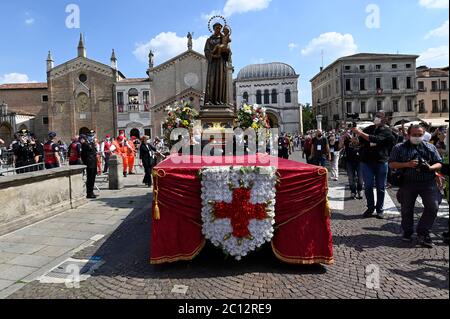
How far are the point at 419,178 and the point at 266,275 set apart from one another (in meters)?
2.87

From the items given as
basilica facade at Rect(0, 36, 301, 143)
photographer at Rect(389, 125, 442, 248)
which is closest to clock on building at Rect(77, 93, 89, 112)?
basilica facade at Rect(0, 36, 301, 143)

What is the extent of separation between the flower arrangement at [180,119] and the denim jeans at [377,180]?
13.8 ft

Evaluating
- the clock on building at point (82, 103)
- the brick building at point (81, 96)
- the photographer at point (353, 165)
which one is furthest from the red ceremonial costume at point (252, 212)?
the clock on building at point (82, 103)

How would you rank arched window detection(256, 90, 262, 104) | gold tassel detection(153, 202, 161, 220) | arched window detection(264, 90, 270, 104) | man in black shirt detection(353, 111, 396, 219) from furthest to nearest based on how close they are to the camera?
1. arched window detection(256, 90, 262, 104)
2. arched window detection(264, 90, 270, 104)
3. man in black shirt detection(353, 111, 396, 219)
4. gold tassel detection(153, 202, 161, 220)

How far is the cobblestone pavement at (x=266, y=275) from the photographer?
11.5 feet

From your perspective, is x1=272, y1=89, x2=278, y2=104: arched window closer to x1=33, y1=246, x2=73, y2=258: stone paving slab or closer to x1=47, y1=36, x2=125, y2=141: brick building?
x1=47, y1=36, x2=125, y2=141: brick building

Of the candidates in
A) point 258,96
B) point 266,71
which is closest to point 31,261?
point 258,96

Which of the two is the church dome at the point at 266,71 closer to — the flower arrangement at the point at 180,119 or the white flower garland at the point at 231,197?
the flower arrangement at the point at 180,119

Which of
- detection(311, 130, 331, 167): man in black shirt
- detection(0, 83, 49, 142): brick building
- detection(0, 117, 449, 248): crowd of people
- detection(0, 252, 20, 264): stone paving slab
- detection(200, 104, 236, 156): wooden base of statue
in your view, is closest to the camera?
detection(0, 252, 20, 264): stone paving slab

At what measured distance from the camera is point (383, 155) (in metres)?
6.46

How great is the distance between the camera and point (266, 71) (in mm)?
55000

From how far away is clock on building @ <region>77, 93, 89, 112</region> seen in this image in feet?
141

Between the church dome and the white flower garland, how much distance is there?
51256 millimetres
